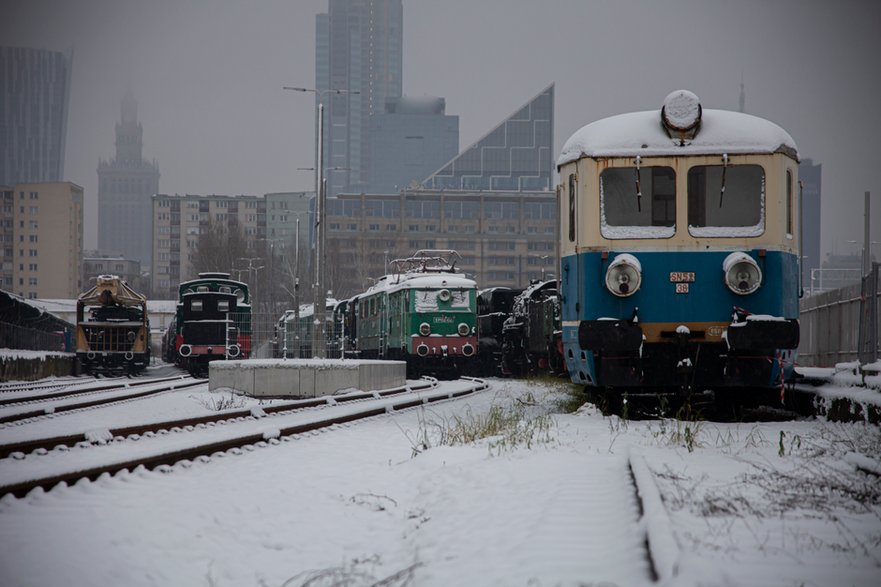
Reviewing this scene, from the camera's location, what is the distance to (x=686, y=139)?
11117 mm

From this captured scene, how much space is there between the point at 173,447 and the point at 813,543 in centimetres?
535

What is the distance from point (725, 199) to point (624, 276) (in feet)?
5.02

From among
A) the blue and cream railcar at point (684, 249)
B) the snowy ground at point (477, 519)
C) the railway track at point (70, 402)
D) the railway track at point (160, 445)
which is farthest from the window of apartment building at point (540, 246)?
the snowy ground at point (477, 519)

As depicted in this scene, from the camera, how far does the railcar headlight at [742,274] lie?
1075 centimetres

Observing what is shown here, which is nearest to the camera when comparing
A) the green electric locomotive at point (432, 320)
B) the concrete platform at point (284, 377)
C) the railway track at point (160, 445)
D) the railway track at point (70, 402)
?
the railway track at point (160, 445)

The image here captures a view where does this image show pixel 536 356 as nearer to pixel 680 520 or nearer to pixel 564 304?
pixel 564 304

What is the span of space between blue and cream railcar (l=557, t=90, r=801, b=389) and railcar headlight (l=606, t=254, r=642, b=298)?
0.04 ft

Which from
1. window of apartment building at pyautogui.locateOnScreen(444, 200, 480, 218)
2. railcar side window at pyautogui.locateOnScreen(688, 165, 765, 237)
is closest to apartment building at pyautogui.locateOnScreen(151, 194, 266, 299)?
window of apartment building at pyautogui.locateOnScreen(444, 200, 480, 218)

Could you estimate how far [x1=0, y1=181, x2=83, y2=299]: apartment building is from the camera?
421ft

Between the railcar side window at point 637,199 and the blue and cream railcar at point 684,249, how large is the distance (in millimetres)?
12

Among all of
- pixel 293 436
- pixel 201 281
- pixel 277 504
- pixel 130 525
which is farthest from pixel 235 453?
pixel 201 281

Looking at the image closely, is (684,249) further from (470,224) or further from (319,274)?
(470,224)

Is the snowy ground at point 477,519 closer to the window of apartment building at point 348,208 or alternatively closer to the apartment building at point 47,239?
the window of apartment building at point 348,208

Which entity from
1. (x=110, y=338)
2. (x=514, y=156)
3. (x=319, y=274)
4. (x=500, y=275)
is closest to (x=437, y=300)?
(x=319, y=274)
